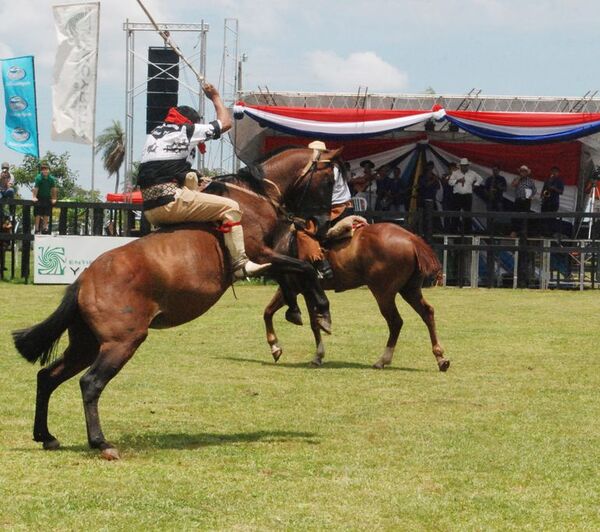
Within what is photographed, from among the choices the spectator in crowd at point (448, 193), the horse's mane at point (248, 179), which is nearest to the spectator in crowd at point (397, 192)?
the spectator in crowd at point (448, 193)

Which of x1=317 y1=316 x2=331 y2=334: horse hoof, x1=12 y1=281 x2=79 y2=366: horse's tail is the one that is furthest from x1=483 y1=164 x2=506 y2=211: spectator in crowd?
x1=12 y1=281 x2=79 y2=366: horse's tail

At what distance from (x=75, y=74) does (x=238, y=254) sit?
64.6 feet

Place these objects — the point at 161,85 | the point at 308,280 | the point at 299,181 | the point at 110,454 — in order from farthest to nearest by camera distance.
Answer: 1. the point at 161,85
2. the point at 299,181
3. the point at 308,280
4. the point at 110,454

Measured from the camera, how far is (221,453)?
818 cm

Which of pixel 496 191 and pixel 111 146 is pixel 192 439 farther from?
pixel 111 146

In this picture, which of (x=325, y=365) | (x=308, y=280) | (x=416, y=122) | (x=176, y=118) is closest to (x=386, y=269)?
(x=325, y=365)

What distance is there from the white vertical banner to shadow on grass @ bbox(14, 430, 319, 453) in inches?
765

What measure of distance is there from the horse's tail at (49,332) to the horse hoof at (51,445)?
612 millimetres

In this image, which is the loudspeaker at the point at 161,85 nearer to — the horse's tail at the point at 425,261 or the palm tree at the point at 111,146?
the horse's tail at the point at 425,261

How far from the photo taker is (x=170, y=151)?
29.5ft

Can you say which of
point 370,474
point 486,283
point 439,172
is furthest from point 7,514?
point 439,172

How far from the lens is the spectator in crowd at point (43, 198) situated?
25109mm

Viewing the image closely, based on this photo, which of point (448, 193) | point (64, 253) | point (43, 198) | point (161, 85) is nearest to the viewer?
point (64, 253)

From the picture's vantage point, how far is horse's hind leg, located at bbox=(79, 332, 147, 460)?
809 centimetres
